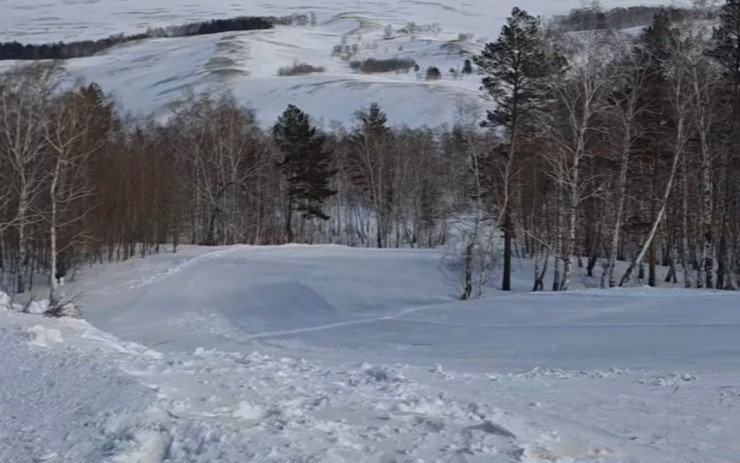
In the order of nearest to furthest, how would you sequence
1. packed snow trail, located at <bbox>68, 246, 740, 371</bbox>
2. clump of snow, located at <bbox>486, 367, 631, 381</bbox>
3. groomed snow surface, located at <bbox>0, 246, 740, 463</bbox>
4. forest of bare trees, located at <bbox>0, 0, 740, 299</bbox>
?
groomed snow surface, located at <bbox>0, 246, 740, 463</bbox> → clump of snow, located at <bbox>486, 367, 631, 381</bbox> → packed snow trail, located at <bbox>68, 246, 740, 371</bbox> → forest of bare trees, located at <bbox>0, 0, 740, 299</bbox>

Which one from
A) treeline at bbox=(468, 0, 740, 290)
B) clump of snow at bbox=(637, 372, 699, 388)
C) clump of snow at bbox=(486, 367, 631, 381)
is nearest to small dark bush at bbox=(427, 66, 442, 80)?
treeline at bbox=(468, 0, 740, 290)

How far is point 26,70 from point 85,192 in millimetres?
5542

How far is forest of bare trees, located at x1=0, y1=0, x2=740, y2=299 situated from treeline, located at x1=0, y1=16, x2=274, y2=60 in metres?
111

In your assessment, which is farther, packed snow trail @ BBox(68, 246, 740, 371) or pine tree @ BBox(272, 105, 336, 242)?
pine tree @ BBox(272, 105, 336, 242)

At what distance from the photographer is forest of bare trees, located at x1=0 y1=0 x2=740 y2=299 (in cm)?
2459

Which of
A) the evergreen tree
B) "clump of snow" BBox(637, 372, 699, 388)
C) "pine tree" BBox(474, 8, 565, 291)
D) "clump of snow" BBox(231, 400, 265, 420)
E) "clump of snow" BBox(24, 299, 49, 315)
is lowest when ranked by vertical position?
"clump of snow" BBox(24, 299, 49, 315)

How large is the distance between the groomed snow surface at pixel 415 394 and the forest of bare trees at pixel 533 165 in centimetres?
753

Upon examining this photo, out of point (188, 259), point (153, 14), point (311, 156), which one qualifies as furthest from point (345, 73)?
point (188, 259)

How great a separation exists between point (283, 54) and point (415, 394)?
15160 cm

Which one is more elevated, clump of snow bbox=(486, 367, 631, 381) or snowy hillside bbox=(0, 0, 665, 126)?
snowy hillside bbox=(0, 0, 665, 126)

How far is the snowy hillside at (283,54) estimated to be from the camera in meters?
117

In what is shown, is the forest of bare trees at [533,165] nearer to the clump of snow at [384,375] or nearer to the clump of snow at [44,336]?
the clump of snow at [384,375]

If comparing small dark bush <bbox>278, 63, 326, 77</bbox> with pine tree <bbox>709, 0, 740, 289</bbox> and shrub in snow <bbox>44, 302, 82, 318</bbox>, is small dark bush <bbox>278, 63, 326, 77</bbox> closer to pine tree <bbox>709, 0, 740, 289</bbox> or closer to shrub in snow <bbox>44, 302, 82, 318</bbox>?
pine tree <bbox>709, 0, 740, 289</bbox>

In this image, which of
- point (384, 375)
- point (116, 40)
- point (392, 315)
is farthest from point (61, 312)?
point (116, 40)
